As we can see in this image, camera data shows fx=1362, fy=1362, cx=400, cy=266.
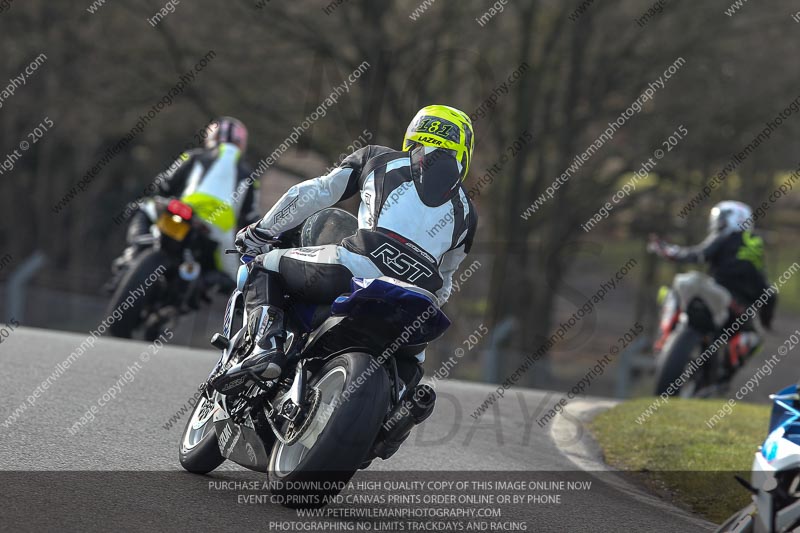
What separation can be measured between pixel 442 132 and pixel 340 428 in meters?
1.62

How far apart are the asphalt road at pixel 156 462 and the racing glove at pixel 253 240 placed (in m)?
1.15

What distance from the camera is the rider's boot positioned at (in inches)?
240

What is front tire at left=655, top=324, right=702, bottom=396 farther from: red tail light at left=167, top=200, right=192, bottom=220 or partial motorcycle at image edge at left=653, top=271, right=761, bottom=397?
red tail light at left=167, top=200, right=192, bottom=220

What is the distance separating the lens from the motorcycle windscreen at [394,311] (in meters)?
5.77

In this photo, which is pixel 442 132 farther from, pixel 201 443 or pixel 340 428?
pixel 201 443

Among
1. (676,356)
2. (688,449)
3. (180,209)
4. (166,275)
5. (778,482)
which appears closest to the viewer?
(778,482)

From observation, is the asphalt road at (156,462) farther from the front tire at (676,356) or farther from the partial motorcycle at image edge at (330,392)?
the front tire at (676,356)

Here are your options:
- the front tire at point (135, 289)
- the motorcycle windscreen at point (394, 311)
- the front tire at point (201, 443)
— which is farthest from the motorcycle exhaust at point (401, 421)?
the front tire at point (135, 289)

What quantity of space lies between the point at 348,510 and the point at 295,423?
26.0 inches

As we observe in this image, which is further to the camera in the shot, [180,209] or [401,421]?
[180,209]

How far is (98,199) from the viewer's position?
3152 cm

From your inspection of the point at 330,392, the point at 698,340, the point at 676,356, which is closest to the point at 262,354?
the point at 330,392

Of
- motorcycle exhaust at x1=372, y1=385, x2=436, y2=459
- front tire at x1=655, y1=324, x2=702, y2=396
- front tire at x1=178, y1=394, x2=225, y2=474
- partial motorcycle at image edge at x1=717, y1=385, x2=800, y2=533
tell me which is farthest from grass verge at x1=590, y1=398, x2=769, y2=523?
front tire at x1=178, y1=394, x2=225, y2=474

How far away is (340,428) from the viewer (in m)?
5.62
